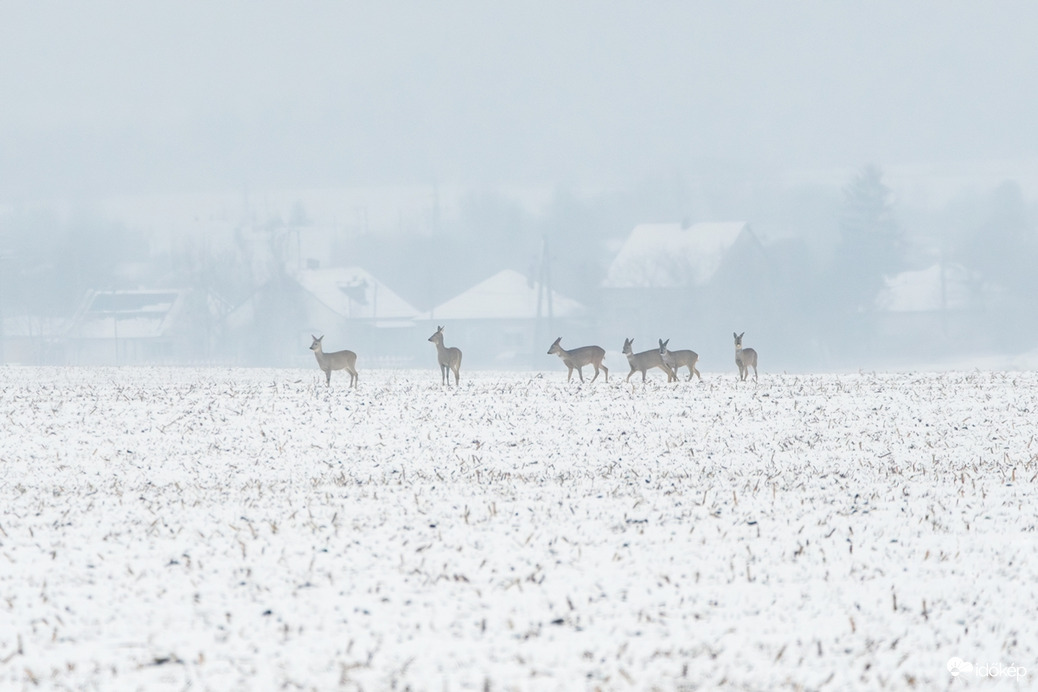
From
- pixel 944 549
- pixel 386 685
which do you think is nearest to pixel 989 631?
pixel 944 549

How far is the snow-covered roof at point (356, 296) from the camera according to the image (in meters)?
107

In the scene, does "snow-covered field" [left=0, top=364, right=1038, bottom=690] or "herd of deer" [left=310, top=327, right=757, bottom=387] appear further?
"herd of deer" [left=310, top=327, right=757, bottom=387]

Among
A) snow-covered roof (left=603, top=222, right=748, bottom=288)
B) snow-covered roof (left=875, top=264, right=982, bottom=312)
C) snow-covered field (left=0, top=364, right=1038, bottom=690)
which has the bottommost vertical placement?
snow-covered field (left=0, top=364, right=1038, bottom=690)

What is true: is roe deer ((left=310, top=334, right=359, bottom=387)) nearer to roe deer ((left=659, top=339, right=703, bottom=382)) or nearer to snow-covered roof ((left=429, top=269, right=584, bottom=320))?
roe deer ((left=659, top=339, right=703, bottom=382))

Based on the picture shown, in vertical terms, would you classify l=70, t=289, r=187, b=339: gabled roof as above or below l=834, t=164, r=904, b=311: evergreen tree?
below

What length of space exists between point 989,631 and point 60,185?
196 meters

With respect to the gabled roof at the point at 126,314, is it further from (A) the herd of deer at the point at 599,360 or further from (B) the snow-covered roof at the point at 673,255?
(A) the herd of deer at the point at 599,360

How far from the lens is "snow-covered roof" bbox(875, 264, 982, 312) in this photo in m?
102

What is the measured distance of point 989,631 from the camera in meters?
8.23

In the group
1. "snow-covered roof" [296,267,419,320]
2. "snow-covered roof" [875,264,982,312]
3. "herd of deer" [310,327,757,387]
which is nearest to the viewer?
"herd of deer" [310,327,757,387]

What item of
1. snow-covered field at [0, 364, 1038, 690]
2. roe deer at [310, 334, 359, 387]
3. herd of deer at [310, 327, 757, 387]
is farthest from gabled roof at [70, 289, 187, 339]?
snow-covered field at [0, 364, 1038, 690]

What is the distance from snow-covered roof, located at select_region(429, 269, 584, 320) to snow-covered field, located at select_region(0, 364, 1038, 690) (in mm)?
81149

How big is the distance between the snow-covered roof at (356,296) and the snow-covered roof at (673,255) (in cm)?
2002

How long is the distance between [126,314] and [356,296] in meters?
20.6
